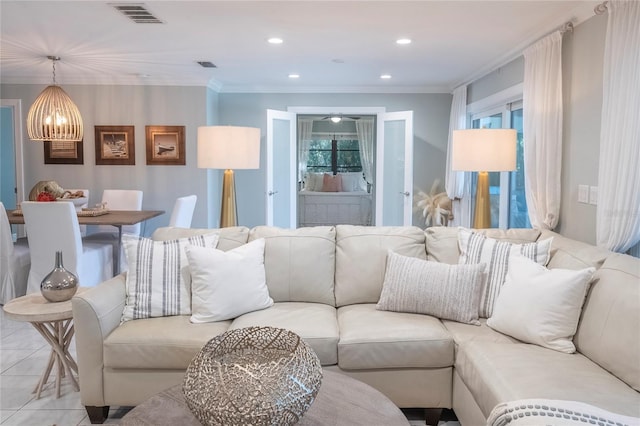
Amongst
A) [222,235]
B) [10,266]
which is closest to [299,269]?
[222,235]

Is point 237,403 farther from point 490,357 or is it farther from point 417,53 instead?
point 417,53

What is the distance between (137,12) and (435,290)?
2.73 m

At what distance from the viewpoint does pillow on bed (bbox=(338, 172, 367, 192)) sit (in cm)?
1064

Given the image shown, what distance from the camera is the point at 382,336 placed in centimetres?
241

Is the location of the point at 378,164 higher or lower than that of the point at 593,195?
higher

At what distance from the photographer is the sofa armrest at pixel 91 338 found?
7.85 feet

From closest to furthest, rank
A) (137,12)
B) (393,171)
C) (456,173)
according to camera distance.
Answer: (137,12) → (456,173) → (393,171)

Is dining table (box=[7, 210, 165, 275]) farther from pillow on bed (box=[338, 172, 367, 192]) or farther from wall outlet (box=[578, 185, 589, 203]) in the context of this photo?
pillow on bed (box=[338, 172, 367, 192])

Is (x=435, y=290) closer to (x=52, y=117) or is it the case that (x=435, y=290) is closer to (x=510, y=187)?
(x=510, y=187)

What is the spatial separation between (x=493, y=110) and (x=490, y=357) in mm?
3735

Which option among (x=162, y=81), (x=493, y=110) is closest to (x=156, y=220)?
(x=162, y=81)

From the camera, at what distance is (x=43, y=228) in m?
4.25

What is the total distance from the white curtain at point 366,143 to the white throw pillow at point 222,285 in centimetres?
766

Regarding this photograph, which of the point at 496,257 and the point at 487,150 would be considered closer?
the point at 496,257
